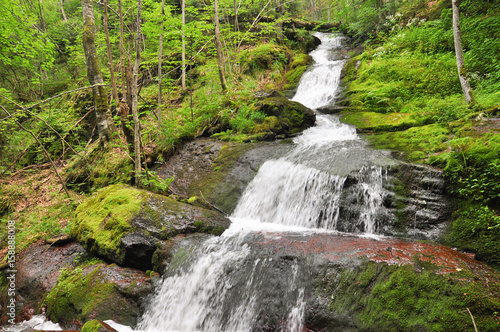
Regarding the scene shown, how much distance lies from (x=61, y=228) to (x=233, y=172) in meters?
5.07

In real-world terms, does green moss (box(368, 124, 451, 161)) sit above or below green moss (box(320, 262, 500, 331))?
above

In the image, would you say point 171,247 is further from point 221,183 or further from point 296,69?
point 296,69

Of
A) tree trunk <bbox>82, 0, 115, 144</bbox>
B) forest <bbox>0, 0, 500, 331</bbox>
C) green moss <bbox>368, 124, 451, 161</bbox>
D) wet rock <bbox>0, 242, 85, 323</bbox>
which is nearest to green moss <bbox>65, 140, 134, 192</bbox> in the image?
forest <bbox>0, 0, 500, 331</bbox>

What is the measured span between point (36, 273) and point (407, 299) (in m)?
7.18

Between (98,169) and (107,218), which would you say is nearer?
(107,218)

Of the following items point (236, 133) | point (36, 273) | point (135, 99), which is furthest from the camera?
point (236, 133)

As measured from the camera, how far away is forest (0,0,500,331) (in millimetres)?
4047

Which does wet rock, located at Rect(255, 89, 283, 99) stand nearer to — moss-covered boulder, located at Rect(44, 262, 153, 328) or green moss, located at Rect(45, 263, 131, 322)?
moss-covered boulder, located at Rect(44, 262, 153, 328)

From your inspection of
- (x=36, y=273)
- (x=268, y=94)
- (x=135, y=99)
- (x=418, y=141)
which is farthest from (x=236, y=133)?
(x=36, y=273)

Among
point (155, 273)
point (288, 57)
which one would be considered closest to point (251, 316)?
point (155, 273)

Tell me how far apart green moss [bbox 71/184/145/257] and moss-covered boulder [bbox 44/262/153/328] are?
44cm

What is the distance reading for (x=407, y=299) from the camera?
312cm

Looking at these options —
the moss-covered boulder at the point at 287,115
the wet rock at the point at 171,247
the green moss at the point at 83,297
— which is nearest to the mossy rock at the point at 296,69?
the moss-covered boulder at the point at 287,115

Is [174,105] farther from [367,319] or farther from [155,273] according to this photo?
[367,319]
